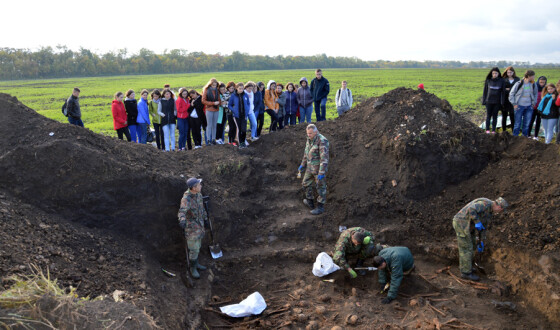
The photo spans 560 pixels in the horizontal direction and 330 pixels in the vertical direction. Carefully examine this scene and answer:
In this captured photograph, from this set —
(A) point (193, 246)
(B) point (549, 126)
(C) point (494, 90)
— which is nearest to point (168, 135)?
(A) point (193, 246)

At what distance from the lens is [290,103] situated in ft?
42.7

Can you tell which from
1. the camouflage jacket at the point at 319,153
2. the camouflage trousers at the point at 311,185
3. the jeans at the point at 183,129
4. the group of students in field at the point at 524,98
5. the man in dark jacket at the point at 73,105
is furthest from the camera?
the jeans at the point at 183,129

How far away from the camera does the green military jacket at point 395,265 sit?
6.44 meters

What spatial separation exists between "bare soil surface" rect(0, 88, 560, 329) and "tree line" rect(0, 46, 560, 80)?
64.8 metres

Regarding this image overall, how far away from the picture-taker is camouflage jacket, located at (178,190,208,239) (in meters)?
7.04

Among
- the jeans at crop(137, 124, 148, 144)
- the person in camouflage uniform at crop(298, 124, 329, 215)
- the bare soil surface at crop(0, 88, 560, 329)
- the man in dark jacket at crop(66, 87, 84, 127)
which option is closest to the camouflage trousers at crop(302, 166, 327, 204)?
the person in camouflage uniform at crop(298, 124, 329, 215)

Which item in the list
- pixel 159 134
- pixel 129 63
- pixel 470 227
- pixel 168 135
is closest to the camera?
pixel 470 227

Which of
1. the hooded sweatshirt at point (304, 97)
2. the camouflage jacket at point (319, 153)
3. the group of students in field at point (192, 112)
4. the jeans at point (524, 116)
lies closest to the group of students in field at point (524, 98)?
the jeans at point (524, 116)

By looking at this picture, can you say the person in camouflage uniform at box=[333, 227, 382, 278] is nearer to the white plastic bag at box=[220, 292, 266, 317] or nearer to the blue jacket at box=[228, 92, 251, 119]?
the white plastic bag at box=[220, 292, 266, 317]

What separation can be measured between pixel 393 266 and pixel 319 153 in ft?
10.4

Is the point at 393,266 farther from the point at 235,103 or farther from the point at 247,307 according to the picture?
the point at 235,103

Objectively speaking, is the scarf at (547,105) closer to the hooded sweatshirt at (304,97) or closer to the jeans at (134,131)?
the hooded sweatshirt at (304,97)

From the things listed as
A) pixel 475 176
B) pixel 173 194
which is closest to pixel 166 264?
pixel 173 194

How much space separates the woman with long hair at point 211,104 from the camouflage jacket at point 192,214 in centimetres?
461
